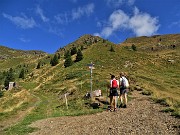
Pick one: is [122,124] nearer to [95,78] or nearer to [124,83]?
[124,83]

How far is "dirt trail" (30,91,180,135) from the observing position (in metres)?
13.6

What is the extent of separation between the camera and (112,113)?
62.4 feet

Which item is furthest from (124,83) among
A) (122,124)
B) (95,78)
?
(95,78)

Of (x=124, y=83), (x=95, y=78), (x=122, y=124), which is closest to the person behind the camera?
(x=122, y=124)

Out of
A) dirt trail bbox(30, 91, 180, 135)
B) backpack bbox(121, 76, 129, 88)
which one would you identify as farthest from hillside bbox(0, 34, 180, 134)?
dirt trail bbox(30, 91, 180, 135)

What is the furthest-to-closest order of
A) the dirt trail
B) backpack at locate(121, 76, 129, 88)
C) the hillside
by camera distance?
the hillside < backpack at locate(121, 76, 129, 88) < the dirt trail

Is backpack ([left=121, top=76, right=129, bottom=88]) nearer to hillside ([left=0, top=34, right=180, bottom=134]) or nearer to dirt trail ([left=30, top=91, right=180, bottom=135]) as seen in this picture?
dirt trail ([left=30, top=91, right=180, bottom=135])

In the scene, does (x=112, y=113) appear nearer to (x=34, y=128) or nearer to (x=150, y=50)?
(x=34, y=128)

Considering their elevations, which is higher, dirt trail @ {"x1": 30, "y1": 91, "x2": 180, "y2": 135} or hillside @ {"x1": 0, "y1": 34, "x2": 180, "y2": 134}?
hillside @ {"x1": 0, "y1": 34, "x2": 180, "y2": 134}

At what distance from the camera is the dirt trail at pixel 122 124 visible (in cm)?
1357

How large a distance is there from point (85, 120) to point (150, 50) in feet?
399

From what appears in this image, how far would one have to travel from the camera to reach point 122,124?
1532 centimetres

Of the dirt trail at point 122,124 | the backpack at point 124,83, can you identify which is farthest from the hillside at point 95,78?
→ the dirt trail at point 122,124

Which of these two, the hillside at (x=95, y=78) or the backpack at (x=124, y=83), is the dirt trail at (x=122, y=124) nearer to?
the backpack at (x=124, y=83)
